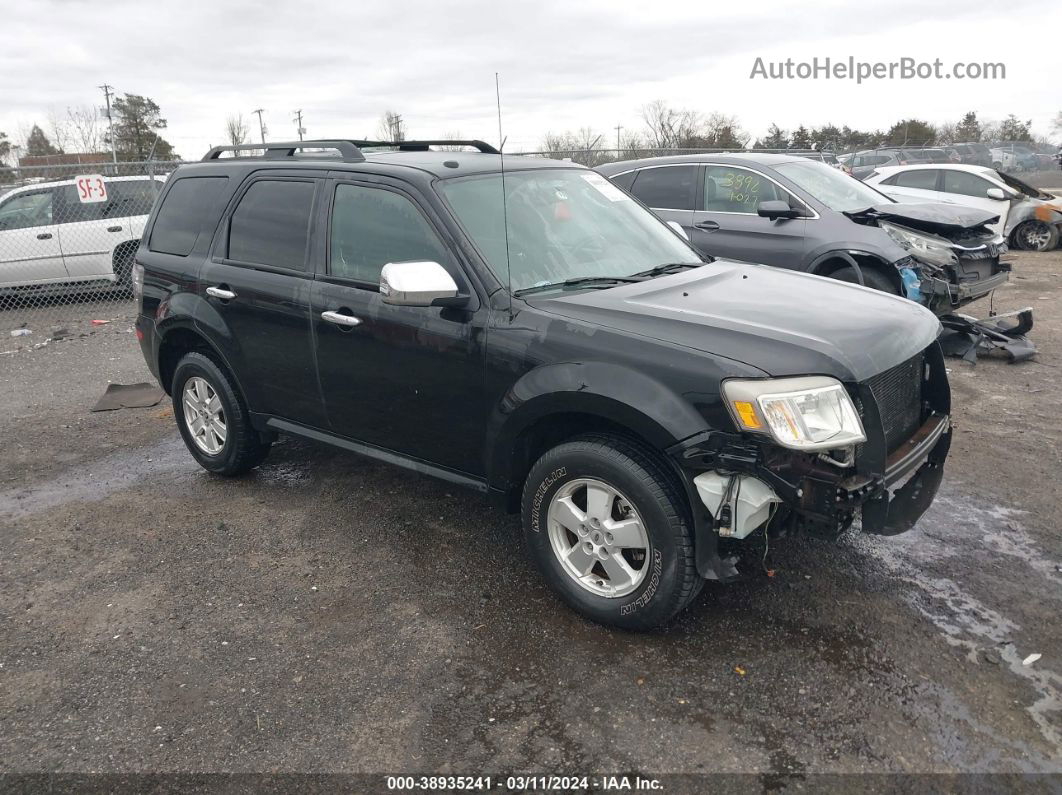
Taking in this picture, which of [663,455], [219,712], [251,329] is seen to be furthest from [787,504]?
[251,329]

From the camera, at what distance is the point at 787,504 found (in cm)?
289

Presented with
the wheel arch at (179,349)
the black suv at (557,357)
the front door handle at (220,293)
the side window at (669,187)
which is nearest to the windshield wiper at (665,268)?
the black suv at (557,357)

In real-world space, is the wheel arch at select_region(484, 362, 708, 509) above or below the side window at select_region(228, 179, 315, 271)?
below

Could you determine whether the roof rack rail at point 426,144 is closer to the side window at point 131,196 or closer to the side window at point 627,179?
the side window at point 627,179

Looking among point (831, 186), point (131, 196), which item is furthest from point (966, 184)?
point (131, 196)

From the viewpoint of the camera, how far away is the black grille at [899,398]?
10.2ft

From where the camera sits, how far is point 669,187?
8.51m

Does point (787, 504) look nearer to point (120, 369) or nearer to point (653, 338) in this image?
point (653, 338)

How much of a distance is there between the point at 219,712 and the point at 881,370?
279 centimetres

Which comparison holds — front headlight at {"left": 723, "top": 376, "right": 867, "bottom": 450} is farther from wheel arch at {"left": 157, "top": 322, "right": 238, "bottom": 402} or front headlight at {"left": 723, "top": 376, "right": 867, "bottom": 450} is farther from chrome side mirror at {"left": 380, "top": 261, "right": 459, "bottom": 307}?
wheel arch at {"left": 157, "top": 322, "right": 238, "bottom": 402}

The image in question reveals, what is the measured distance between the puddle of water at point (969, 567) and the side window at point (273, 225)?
330cm

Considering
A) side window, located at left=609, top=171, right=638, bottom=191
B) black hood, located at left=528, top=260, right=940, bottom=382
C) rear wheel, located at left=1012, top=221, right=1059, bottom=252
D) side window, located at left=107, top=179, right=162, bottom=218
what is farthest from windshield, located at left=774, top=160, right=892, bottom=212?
side window, located at left=107, top=179, right=162, bottom=218

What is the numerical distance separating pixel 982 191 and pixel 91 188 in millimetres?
13822

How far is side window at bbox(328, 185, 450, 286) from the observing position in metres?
3.73
